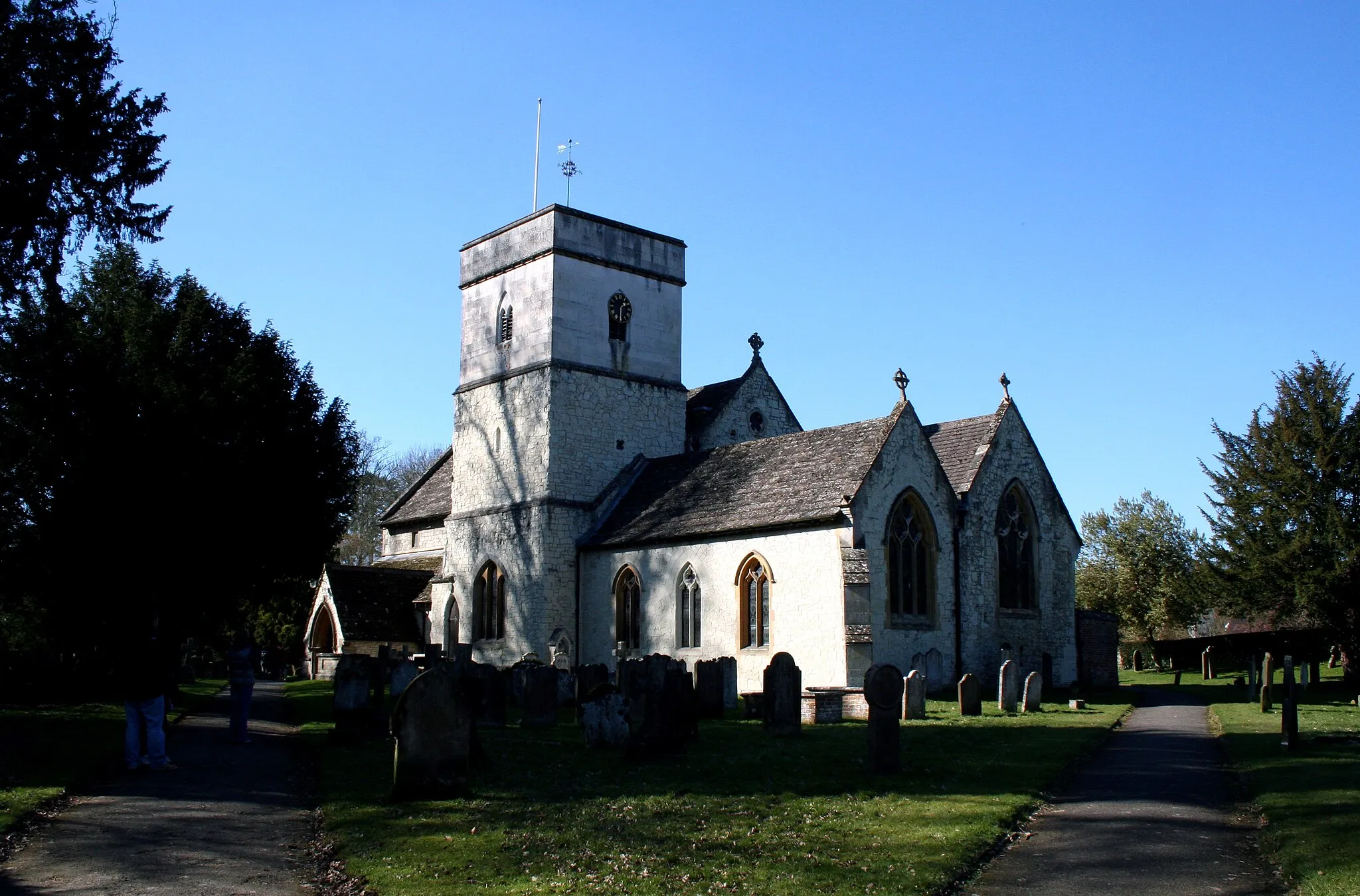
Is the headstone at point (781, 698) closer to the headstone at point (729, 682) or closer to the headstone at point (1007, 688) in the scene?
the headstone at point (729, 682)

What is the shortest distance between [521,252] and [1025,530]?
1717cm

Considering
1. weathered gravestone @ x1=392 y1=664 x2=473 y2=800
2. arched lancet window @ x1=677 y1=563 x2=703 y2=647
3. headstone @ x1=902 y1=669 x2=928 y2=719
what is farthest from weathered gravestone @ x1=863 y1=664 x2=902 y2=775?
arched lancet window @ x1=677 y1=563 x2=703 y2=647

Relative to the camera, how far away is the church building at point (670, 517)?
27.8 meters

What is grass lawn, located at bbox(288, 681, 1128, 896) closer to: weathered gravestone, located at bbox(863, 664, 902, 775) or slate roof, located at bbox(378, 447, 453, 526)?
weathered gravestone, located at bbox(863, 664, 902, 775)

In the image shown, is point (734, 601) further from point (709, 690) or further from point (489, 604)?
point (489, 604)

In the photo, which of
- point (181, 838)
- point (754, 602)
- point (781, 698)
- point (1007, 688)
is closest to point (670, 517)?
point (754, 602)

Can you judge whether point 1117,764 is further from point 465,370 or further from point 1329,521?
point 465,370

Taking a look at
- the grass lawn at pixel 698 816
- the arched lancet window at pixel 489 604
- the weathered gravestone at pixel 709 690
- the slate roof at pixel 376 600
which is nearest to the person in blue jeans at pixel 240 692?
the grass lawn at pixel 698 816

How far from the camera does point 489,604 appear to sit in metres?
35.7

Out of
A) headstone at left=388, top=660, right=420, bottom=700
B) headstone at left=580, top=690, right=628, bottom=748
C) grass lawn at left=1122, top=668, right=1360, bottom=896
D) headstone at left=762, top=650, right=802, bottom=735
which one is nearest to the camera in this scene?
grass lawn at left=1122, top=668, right=1360, bottom=896

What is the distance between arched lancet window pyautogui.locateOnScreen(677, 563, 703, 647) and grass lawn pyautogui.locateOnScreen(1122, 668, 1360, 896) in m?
12.2

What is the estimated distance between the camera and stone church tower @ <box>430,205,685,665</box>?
33906 mm

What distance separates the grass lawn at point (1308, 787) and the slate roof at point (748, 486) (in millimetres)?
9593

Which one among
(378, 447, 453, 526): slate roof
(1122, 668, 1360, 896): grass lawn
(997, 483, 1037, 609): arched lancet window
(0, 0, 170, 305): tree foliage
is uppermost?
(0, 0, 170, 305): tree foliage
